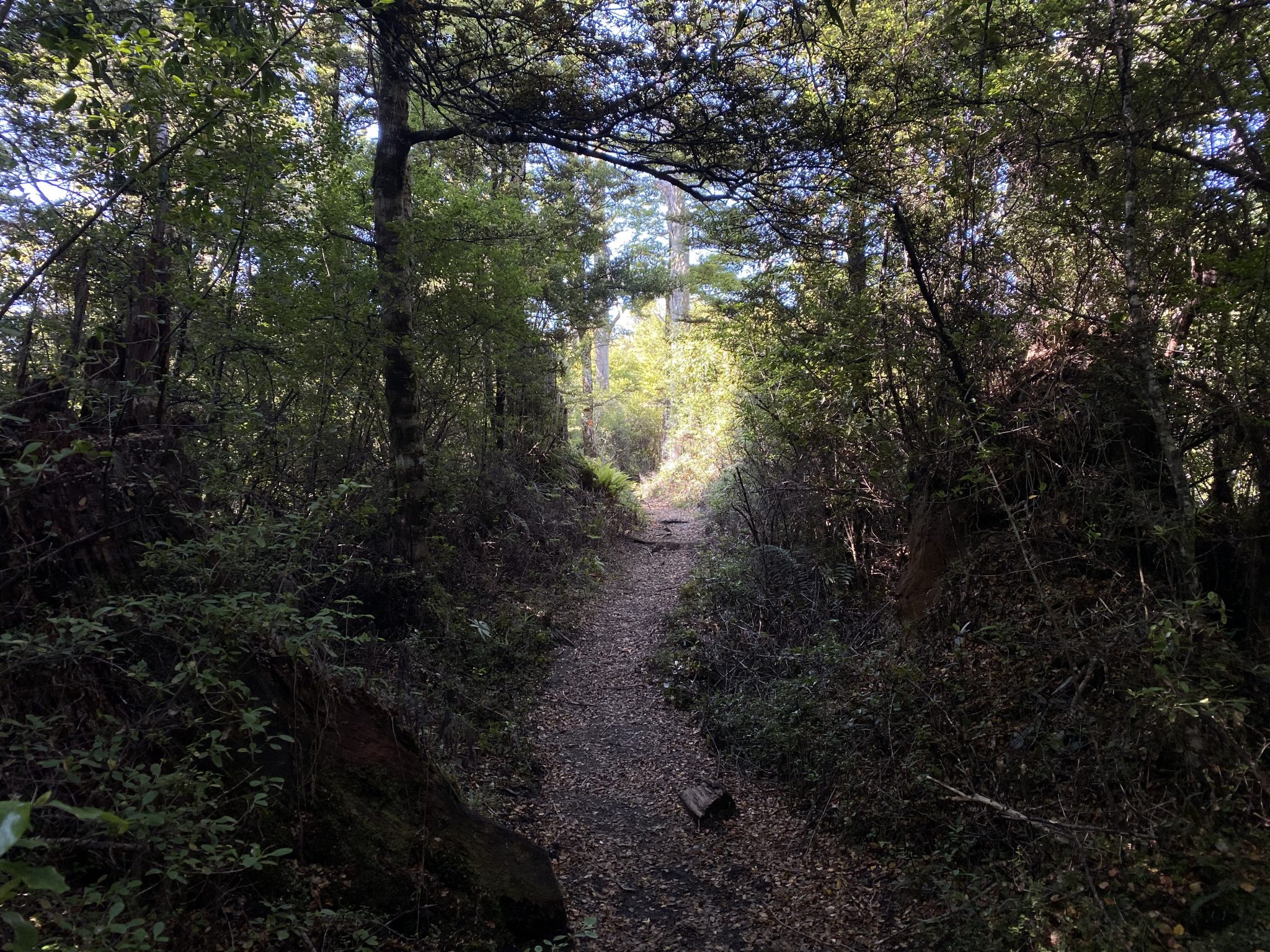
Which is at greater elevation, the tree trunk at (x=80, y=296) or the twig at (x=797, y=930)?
the tree trunk at (x=80, y=296)

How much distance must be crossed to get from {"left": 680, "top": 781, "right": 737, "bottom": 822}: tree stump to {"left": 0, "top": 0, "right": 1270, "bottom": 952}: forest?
5 cm

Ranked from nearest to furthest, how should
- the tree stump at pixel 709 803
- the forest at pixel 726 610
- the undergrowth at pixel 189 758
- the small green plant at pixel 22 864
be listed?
the small green plant at pixel 22 864, the undergrowth at pixel 189 758, the forest at pixel 726 610, the tree stump at pixel 709 803

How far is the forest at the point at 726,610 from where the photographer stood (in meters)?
3.10

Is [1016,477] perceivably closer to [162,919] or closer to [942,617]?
[942,617]

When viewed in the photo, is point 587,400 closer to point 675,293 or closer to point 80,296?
point 675,293

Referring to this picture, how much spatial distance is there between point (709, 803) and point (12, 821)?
4.87 metres

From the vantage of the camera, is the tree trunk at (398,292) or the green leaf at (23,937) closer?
the green leaf at (23,937)

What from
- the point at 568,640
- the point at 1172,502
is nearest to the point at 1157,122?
the point at 1172,502

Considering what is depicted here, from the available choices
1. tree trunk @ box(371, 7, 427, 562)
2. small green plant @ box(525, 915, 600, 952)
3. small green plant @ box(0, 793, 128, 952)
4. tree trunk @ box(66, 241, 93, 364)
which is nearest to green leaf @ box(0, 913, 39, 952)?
small green plant @ box(0, 793, 128, 952)

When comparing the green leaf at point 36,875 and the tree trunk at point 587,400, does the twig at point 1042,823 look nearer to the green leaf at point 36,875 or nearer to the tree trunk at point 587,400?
the green leaf at point 36,875

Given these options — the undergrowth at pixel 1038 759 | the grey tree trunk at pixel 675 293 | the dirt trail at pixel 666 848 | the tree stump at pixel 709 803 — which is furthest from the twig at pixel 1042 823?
the grey tree trunk at pixel 675 293

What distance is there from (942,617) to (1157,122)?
3853 millimetres

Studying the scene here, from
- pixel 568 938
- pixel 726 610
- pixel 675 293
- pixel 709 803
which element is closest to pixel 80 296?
pixel 568 938

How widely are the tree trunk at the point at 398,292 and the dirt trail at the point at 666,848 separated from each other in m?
2.65
